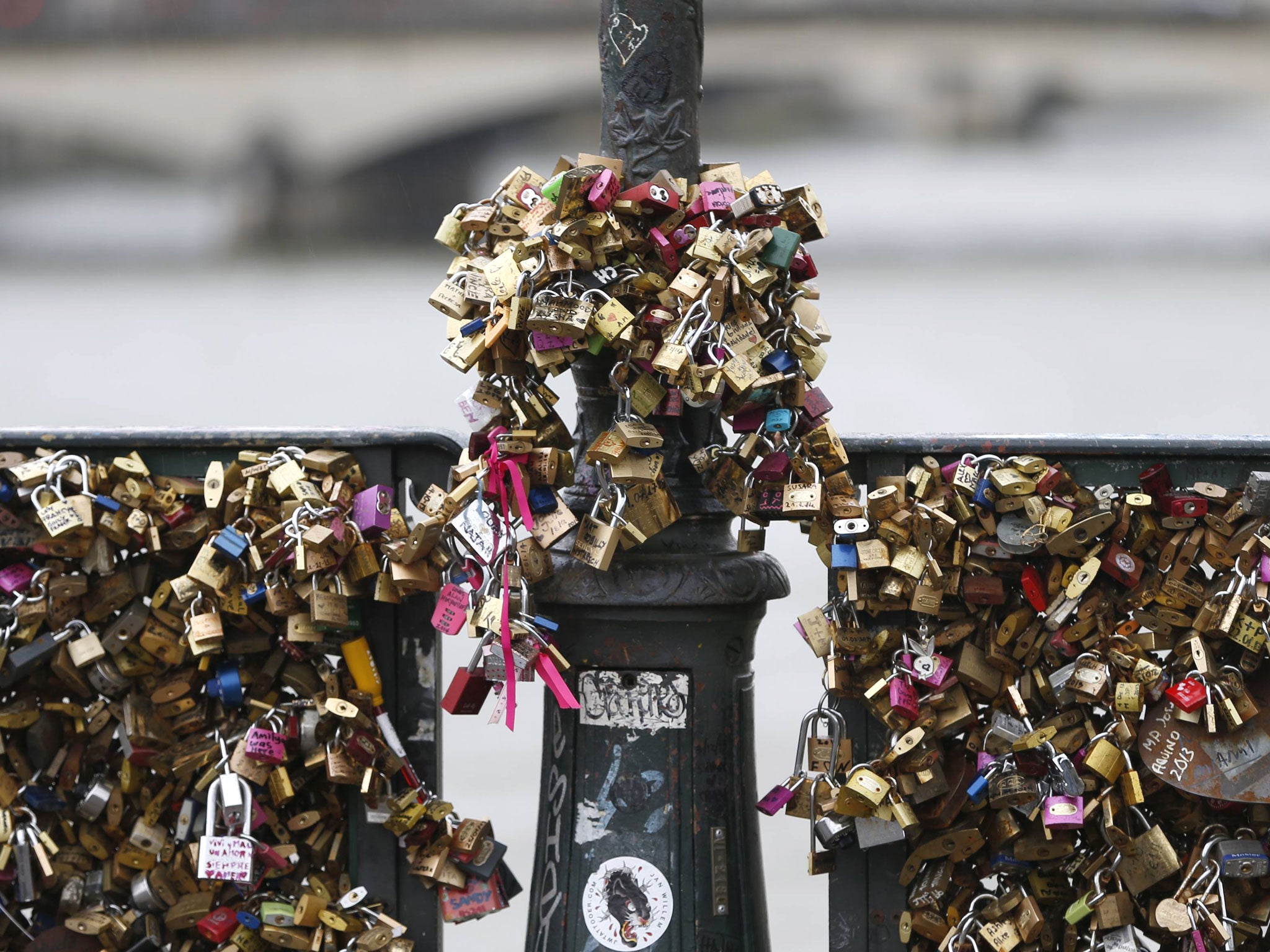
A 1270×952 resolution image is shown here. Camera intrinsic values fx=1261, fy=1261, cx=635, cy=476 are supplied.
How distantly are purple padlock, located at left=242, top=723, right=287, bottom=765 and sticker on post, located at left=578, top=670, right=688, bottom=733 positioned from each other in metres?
0.59

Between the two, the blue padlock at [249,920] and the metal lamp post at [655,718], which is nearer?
the metal lamp post at [655,718]

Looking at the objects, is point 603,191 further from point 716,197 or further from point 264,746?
point 264,746

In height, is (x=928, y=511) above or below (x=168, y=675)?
above

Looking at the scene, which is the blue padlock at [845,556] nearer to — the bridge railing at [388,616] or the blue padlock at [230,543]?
the bridge railing at [388,616]

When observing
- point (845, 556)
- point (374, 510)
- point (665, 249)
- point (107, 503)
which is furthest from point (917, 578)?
point (107, 503)

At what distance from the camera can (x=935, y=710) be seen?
2.05 metres

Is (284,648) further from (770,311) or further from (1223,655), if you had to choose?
(1223,655)

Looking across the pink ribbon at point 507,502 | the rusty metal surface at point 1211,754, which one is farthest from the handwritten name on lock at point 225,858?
the rusty metal surface at point 1211,754

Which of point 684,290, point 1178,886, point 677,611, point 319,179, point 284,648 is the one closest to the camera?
point 684,290

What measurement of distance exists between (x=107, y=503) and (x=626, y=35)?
115 cm

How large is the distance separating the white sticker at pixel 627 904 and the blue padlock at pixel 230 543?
2.56 ft

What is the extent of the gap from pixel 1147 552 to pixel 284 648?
145cm

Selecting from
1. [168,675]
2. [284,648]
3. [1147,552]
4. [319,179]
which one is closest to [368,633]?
[284,648]

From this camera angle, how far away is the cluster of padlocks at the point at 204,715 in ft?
6.93
